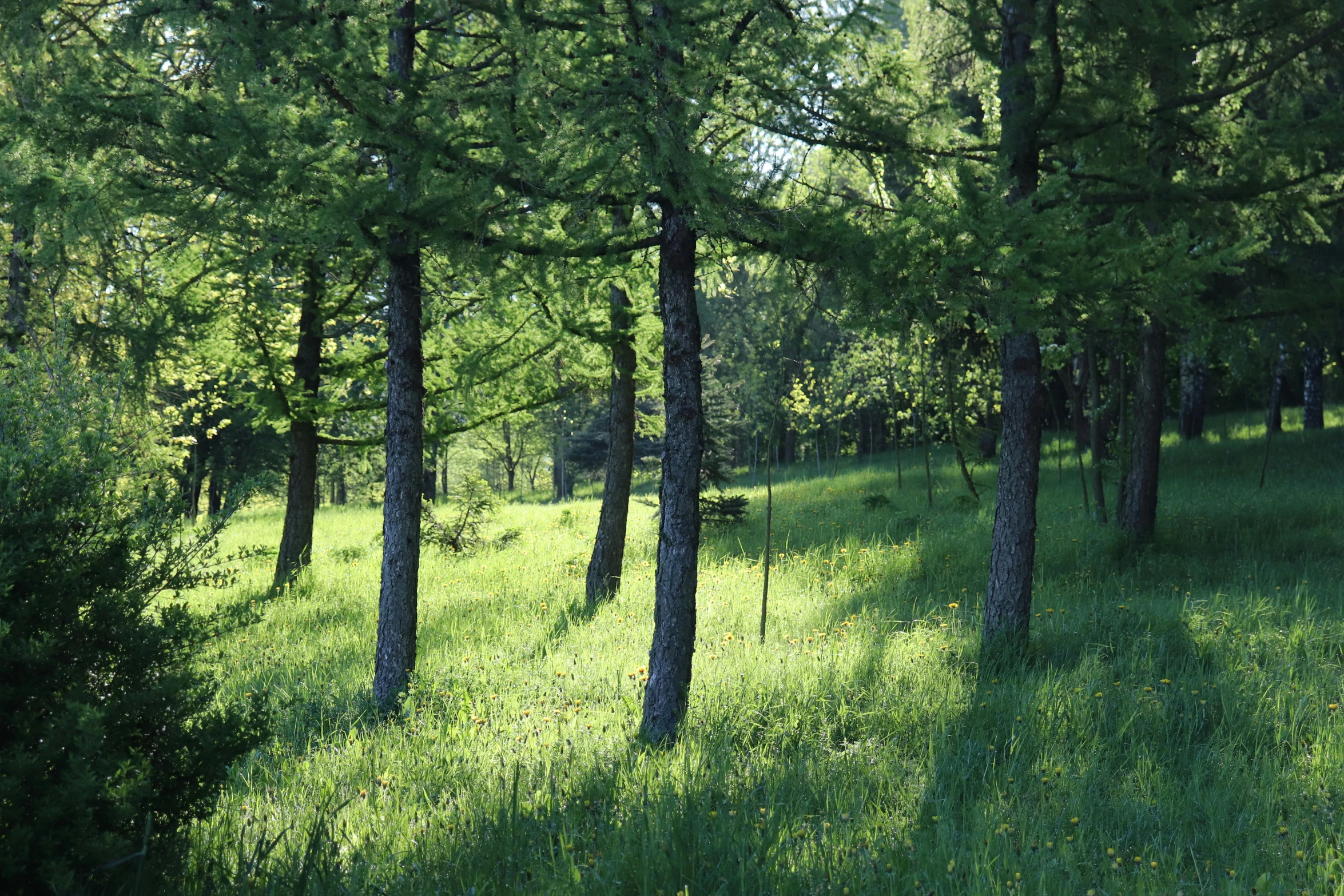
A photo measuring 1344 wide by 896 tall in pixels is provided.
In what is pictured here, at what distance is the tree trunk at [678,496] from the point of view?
5270 millimetres

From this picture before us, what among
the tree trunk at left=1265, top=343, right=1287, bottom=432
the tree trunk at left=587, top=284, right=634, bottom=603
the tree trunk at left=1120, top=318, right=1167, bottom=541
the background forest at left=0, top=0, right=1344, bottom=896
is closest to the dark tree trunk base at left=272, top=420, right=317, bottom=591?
the background forest at left=0, top=0, right=1344, bottom=896

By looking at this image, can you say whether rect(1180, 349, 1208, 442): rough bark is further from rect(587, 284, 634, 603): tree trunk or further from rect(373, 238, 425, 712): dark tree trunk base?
rect(373, 238, 425, 712): dark tree trunk base

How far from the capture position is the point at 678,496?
529cm

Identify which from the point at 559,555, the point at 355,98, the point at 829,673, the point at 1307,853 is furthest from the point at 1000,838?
the point at 559,555

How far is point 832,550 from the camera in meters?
11.5

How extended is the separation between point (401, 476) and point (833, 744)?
12.3ft

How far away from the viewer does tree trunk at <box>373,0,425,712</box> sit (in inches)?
249

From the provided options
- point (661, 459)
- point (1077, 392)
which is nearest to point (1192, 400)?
point (1077, 392)

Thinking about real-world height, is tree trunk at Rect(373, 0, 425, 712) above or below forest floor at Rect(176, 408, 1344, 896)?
above

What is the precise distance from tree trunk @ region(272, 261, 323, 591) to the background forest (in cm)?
58

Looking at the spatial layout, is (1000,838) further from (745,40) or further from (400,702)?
(745,40)

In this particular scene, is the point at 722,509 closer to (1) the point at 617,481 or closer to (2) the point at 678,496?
(1) the point at 617,481

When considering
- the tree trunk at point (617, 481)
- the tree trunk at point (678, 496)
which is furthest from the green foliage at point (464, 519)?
the tree trunk at point (678, 496)

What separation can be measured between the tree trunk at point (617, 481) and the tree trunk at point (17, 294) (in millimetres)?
6987
